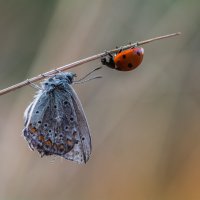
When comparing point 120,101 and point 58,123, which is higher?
point 120,101

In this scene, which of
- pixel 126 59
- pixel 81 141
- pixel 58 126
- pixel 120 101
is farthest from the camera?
pixel 120 101

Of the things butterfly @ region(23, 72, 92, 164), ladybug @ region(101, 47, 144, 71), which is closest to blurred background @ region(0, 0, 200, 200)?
ladybug @ region(101, 47, 144, 71)

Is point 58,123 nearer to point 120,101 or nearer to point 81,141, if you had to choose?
point 81,141

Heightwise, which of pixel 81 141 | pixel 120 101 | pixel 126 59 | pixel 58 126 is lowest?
pixel 81 141

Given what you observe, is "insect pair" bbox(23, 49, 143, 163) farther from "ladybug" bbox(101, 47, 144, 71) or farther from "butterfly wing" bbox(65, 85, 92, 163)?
"ladybug" bbox(101, 47, 144, 71)

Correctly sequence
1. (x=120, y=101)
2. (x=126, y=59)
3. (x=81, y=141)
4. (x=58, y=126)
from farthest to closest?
(x=120, y=101), (x=126, y=59), (x=58, y=126), (x=81, y=141)

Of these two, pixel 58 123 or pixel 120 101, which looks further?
pixel 120 101

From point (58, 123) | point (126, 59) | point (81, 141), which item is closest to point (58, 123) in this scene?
point (58, 123)
